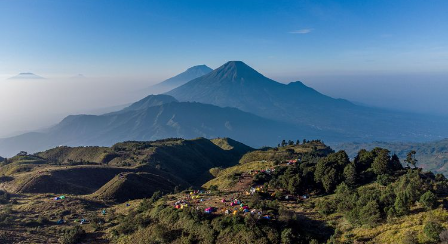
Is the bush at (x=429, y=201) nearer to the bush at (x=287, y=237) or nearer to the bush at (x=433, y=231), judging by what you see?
the bush at (x=433, y=231)

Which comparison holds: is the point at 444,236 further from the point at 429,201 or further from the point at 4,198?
the point at 4,198

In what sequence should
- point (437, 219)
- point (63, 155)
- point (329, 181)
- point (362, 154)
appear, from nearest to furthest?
point (437, 219), point (329, 181), point (362, 154), point (63, 155)

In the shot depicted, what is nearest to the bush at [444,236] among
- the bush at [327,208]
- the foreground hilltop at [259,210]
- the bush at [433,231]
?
the foreground hilltop at [259,210]

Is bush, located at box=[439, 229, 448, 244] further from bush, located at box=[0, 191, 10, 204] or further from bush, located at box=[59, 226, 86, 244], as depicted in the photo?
bush, located at box=[0, 191, 10, 204]

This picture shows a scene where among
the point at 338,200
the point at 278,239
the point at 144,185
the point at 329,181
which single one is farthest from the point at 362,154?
the point at 144,185

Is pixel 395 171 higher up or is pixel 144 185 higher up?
pixel 395 171

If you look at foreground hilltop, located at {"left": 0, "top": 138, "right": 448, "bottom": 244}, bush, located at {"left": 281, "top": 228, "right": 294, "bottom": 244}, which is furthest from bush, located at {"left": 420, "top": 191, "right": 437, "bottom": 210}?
bush, located at {"left": 281, "top": 228, "right": 294, "bottom": 244}

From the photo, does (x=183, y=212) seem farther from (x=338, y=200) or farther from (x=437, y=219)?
(x=437, y=219)
